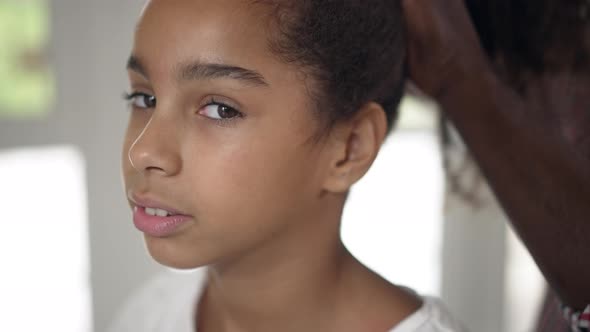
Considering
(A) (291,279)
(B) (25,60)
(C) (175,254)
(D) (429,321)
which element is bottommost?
(D) (429,321)

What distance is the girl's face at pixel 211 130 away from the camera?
70cm

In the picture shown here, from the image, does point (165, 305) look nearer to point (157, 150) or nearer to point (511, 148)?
point (157, 150)

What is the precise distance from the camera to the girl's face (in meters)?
0.70

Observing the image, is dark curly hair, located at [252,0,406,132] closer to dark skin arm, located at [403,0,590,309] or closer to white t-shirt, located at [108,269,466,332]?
dark skin arm, located at [403,0,590,309]

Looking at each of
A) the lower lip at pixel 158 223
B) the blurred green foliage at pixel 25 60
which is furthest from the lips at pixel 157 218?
the blurred green foliage at pixel 25 60

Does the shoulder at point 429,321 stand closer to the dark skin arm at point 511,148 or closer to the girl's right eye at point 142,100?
the dark skin arm at point 511,148

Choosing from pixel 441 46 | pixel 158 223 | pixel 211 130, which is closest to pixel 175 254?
pixel 158 223

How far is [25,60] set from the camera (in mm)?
1810

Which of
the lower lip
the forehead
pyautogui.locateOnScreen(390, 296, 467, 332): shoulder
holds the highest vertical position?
the forehead

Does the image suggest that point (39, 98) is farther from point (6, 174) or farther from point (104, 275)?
point (104, 275)

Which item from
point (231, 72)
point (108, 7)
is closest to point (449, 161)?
point (231, 72)

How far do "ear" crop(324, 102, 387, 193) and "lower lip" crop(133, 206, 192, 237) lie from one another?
188 millimetres

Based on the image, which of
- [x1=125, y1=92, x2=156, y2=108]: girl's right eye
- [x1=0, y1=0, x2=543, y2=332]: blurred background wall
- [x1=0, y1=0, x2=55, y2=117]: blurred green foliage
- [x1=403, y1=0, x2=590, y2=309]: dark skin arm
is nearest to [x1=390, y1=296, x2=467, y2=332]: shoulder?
[x1=403, y1=0, x2=590, y2=309]: dark skin arm

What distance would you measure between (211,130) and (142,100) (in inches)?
5.1
